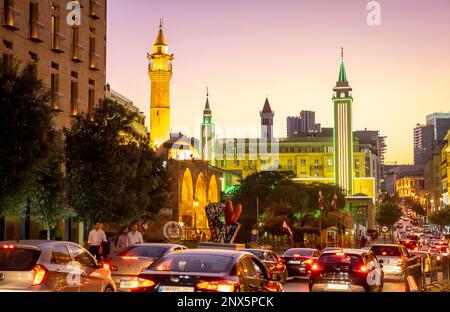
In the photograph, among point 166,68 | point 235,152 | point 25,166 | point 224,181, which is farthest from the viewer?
point 235,152

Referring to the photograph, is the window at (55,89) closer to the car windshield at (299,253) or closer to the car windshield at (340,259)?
the car windshield at (299,253)

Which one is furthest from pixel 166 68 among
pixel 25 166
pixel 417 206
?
pixel 417 206

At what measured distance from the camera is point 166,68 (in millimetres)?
96188

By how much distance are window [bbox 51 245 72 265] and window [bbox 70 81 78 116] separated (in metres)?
25.8

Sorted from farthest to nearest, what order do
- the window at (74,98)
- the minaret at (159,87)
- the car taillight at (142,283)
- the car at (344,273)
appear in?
1. the minaret at (159,87)
2. the window at (74,98)
3. the car at (344,273)
4. the car taillight at (142,283)

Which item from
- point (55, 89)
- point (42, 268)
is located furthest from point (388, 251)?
point (42, 268)

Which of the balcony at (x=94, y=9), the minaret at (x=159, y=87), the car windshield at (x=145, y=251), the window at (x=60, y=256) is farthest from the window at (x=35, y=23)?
the minaret at (x=159, y=87)

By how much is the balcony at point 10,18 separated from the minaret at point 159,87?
61902 mm

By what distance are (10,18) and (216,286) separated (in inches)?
983

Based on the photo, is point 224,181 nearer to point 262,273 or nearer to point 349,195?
point 349,195

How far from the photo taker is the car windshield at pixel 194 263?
1184 centimetres

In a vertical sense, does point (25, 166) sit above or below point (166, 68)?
below

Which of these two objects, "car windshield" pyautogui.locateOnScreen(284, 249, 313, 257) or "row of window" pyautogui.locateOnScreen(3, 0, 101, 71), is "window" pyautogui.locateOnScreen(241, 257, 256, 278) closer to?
"car windshield" pyautogui.locateOnScreen(284, 249, 313, 257)
